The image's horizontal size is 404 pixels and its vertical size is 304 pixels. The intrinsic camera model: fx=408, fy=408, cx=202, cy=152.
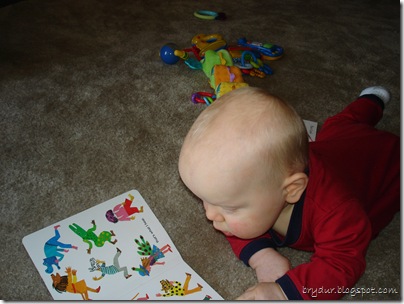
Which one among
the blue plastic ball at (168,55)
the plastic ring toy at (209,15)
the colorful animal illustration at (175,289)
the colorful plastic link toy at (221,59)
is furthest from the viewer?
the plastic ring toy at (209,15)

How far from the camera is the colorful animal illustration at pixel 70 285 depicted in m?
0.79

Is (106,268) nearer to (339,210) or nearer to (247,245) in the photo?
(247,245)

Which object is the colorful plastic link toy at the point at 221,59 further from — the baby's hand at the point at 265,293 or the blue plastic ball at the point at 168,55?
the baby's hand at the point at 265,293

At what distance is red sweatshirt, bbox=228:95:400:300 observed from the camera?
2.36 ft

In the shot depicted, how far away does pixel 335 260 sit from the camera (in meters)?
0.72

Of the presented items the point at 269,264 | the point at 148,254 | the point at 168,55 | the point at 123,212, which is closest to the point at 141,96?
the point at 168,55

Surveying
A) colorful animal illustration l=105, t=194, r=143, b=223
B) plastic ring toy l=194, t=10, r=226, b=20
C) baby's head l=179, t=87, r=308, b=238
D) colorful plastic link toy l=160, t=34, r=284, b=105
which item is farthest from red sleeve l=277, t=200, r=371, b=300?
plastic ring toy l=194, t=10, r=226, b=20

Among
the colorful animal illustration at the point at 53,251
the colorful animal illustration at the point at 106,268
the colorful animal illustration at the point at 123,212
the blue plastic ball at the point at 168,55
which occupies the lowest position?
the colorful animal illustration at the point at 106,268

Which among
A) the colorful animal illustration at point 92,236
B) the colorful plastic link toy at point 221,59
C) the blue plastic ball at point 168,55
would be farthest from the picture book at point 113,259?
the blue plastic ball at point 168,55

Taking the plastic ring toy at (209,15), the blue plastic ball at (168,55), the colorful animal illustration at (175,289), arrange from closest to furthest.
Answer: the colorful animal illustration at (175,289) < the blue plastic ball at (168,55) < the plastic ring toy at (209,15)

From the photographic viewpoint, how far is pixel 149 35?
60.4 inches

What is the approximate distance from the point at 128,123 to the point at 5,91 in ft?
1.35

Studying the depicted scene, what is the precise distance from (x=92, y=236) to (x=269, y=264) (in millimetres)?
377

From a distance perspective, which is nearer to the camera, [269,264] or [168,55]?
[269,264]
